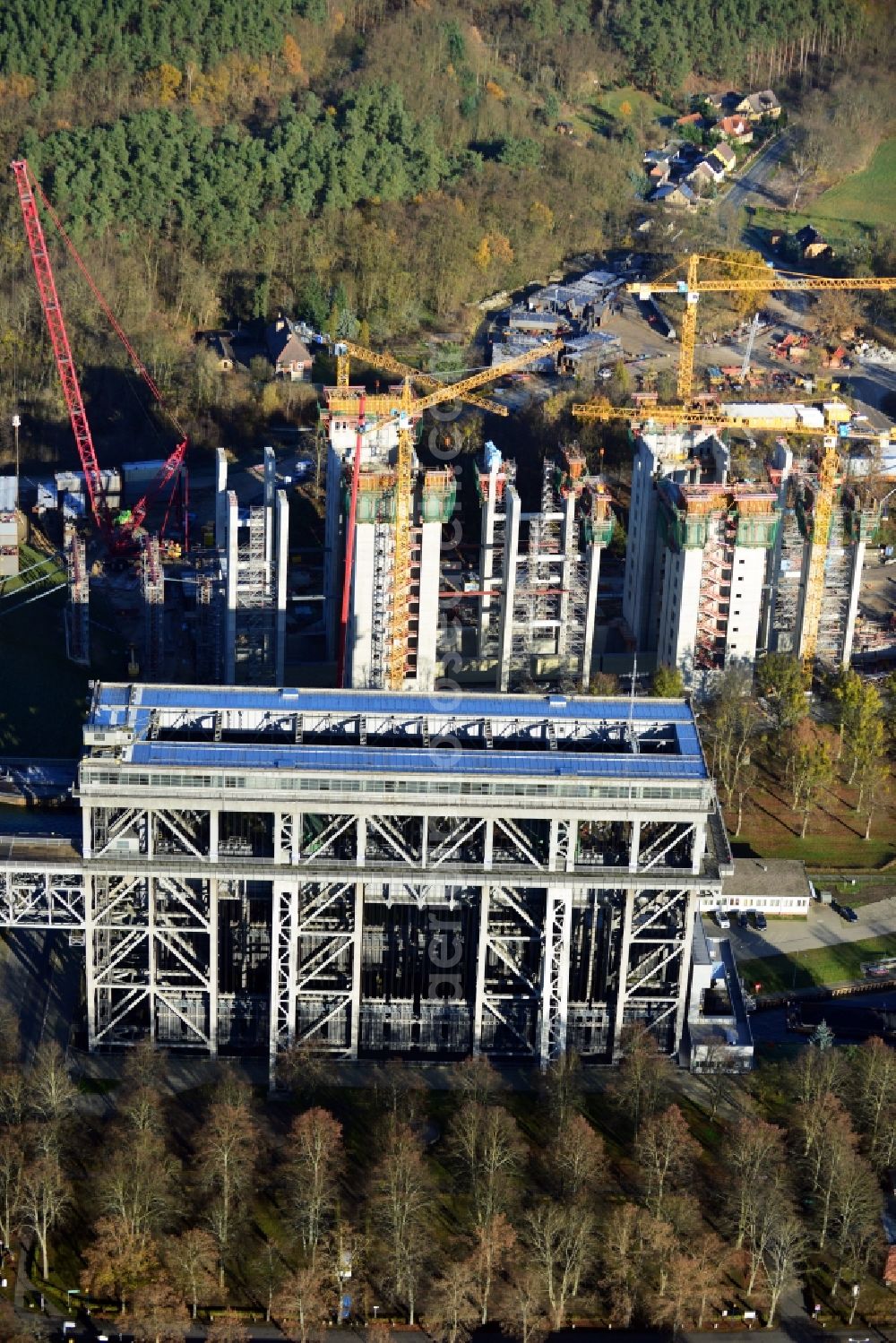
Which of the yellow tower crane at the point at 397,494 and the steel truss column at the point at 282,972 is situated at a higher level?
the yellow tower crane at the point at 397,494

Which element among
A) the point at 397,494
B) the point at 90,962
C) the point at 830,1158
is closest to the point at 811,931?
the point at 830,1158

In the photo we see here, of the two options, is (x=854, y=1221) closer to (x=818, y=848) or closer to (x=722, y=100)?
(x=818, y=848)

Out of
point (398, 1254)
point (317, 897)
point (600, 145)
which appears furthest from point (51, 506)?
point (600, 145)

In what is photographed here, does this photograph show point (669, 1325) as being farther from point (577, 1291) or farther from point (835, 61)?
point (835, 61)

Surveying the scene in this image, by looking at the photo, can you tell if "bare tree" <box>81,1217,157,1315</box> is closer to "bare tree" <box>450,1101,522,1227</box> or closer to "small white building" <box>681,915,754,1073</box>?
"bare tree" <box>450,1101,522,1227</box>

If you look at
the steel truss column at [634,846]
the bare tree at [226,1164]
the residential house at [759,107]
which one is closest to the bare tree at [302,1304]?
the bare tree at [226,1164]

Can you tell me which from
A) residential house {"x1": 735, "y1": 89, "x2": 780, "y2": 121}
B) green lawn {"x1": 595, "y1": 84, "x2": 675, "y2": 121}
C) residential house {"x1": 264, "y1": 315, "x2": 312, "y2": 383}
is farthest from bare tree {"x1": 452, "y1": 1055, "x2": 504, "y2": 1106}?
residential house {"x1": 735, "y1": 89, "x2": 780, "y2": 121}

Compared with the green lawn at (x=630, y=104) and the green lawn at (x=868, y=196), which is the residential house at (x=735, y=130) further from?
the green lawn at (x=868, y=196)
